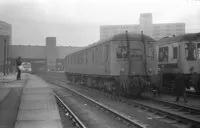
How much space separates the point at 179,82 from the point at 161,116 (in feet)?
12.6

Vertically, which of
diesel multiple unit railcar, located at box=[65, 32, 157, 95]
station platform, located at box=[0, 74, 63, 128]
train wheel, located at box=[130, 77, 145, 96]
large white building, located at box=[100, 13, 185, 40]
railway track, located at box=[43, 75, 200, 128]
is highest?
large white building, located at box=[100, 13, 185, 40]

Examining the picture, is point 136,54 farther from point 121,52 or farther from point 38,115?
point 38,115

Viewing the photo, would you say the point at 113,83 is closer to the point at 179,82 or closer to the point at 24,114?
the point at 179,82

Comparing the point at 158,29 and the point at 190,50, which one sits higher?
the point at 158,29

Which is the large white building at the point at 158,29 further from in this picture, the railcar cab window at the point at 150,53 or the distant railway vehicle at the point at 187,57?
the railcar cab window at the point at 150,53

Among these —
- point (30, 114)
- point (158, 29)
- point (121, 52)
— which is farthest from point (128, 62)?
point (158, 29)

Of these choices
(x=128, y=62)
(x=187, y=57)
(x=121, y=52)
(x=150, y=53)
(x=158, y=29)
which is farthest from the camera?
(x=158, y=29)

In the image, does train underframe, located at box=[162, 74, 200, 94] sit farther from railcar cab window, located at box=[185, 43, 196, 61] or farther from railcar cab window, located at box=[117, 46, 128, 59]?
railcar cab window, located at box=[117, 46, 128, 59]

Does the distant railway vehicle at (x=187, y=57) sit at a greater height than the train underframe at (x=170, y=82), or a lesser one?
greater

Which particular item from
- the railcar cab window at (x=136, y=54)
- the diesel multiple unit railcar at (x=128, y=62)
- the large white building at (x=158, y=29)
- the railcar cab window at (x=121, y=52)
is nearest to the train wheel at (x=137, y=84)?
the diesel multiple unit railcar at (x=128, y=62)

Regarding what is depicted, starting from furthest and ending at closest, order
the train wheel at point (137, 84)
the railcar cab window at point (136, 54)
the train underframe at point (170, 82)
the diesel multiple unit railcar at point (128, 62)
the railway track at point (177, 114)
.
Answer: the train underframe at point (170, 82) → the railcar cab window at point (136, 54) → the diesel multiple unit railcar at point (128, 62) → the train wheel at point (137, 84) → the railway track at point (177, 114)

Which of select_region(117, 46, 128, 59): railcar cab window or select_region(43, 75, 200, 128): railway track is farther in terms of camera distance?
select_region(117, 46, 128, 59): railcar cab window

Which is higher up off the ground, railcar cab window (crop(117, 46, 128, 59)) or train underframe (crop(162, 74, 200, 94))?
railcar cab window (crop(117, 46, 128, 59))

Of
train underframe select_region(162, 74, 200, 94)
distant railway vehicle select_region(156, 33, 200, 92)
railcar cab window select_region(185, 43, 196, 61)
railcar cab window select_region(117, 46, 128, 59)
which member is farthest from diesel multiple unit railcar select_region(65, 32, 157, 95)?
train underframe select_region(162, 74, 200, 94)
